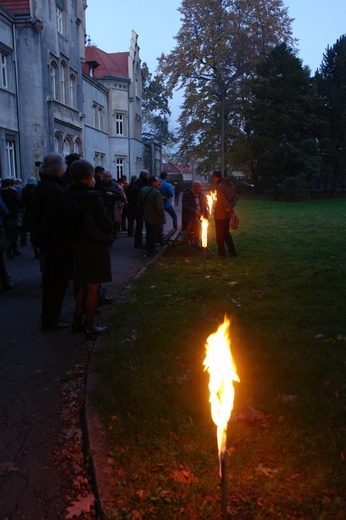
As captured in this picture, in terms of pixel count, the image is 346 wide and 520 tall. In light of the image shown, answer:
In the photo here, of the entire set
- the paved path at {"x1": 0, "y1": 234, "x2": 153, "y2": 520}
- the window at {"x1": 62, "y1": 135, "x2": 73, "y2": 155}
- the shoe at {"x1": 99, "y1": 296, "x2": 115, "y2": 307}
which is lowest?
the paved path at {"x1": 0, "y1": 234, "x2": 153, "y2": 520}

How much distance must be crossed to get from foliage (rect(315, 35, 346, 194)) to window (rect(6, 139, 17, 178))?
105 ft

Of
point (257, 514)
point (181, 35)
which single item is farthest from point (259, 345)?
point (181, 35)

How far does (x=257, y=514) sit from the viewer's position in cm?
288

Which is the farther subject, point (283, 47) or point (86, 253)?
point (283, 47)

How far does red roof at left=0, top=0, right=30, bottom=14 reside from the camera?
80.0 feet

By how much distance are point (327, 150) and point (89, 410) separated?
48.6 meters

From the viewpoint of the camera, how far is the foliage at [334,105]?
47906 millimetres

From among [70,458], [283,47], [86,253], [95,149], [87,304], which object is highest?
[283,47]

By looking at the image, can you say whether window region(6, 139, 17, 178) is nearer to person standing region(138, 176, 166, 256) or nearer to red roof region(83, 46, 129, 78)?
person standing region(138, 176, 166, 256)

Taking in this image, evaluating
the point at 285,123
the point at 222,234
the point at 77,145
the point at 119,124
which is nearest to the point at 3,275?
the point at 222,234

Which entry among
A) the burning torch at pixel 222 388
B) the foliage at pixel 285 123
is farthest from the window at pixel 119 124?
the burning torch at pixel 222 388

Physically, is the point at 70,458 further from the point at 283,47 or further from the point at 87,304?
the point at 283,47

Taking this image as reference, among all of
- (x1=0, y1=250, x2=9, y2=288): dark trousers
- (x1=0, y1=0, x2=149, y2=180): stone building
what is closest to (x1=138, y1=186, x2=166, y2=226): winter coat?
(x1=0, y1=250, x2=9, y2=288): dark trousers

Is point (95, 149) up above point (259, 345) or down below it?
above
